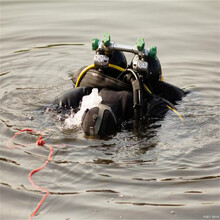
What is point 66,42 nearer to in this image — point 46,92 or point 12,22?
point 12,22

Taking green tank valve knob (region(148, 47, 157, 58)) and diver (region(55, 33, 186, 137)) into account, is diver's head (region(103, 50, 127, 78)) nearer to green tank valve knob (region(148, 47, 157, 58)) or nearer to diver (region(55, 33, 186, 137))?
diver (region(55, 33, 186, 137))

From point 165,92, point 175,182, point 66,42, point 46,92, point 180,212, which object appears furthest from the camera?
point 66,42

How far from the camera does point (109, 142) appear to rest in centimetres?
519

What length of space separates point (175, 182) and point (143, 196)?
0.39 metres

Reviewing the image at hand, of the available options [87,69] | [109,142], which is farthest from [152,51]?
[109,142]

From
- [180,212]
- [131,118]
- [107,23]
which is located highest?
[107,23]

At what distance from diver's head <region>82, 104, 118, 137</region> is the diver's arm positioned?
0.37 meters

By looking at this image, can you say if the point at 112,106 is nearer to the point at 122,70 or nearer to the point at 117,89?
the point at 117,89

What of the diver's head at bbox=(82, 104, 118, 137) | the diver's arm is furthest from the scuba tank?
the diver's head at bbox=(82, 104, 118, 137)

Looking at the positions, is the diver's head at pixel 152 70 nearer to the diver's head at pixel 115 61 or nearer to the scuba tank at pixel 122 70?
the scuba tank at pixel 122 70

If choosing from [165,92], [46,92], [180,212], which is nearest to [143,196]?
[180,212]

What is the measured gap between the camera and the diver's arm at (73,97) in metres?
5.53

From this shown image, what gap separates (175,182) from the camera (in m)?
4.62

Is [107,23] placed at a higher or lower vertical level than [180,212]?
higher
